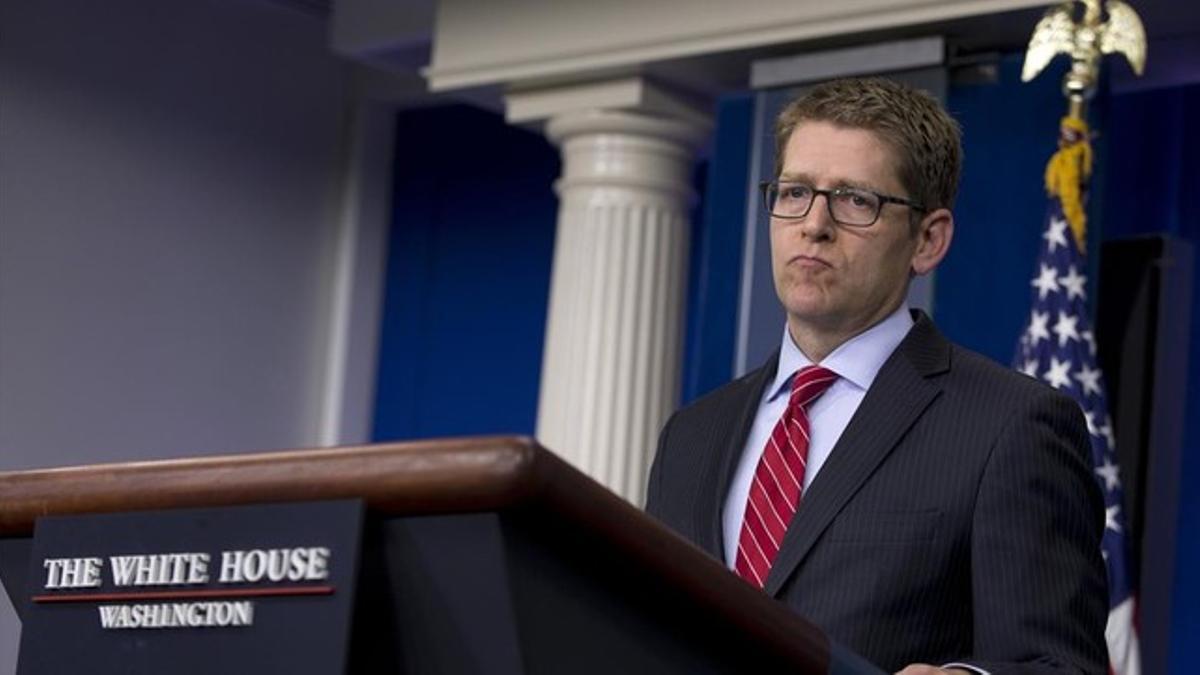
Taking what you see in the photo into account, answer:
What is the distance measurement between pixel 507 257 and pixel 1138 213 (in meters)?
2.52

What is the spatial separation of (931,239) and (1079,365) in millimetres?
2970

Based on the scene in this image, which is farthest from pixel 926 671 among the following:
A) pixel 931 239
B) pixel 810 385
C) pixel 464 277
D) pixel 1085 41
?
pixel 464 277

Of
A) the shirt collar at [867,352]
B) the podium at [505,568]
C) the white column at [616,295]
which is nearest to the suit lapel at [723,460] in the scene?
the shirt collar at [867,352]

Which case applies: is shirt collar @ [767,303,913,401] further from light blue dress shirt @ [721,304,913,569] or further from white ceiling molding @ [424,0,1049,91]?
white ceiling molding @ [424,0,1049,91]

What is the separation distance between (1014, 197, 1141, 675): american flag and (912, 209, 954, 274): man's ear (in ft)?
9.24

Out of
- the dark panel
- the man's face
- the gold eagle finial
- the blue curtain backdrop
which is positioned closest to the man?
the man's face

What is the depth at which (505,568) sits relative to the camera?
1.43 m

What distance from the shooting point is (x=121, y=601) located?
5.26 feet

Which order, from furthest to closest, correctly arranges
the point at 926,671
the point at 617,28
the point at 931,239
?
the point at 617,28 < the point at 931,239 < the point at 926,671

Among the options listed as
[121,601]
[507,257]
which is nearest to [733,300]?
[507,257]

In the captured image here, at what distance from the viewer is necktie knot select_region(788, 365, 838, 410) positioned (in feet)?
7.42

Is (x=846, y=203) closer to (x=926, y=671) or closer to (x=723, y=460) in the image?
(x=723, y=460)

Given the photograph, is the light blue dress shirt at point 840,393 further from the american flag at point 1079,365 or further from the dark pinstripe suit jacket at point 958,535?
the american flag at point 1079,365

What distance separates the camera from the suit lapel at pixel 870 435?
210 cm
